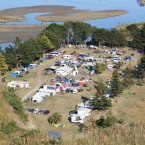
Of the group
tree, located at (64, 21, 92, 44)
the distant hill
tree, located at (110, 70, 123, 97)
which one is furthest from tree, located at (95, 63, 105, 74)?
the distant hill

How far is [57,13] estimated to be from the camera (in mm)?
60125

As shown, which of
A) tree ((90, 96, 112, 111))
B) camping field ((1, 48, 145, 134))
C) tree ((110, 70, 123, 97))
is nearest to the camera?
camping field ((1, 48, 145, 134))

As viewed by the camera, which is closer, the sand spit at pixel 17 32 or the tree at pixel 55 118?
the tree at pixel 55 118

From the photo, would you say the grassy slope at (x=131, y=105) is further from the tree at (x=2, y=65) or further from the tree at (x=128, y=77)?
the tree at (x=2, y=65)

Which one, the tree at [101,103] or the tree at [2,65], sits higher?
the tree at [2,65]

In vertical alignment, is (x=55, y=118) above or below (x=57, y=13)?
below

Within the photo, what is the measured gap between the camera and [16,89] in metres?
25.5

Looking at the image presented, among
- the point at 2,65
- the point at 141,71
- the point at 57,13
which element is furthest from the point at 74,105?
the point at 57,13

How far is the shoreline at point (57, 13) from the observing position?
55675mm

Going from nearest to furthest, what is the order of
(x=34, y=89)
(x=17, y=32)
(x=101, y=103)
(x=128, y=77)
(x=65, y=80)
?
1. (x=101, y=103)
2. (x=34, y=89)
3. (x=128, y=77)
4. (x=65, y=80)
5. (x=17, y=32)

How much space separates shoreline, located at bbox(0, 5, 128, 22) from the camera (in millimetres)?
55675

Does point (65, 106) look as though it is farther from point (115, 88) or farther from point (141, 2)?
point (141, 2)

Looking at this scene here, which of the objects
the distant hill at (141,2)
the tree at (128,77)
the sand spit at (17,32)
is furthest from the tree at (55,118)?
the distant hill at (141,2)

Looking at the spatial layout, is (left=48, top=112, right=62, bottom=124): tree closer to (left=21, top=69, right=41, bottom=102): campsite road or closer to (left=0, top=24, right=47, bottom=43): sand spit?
(left=21, top=69, right=41, bottom=102): campsite road
